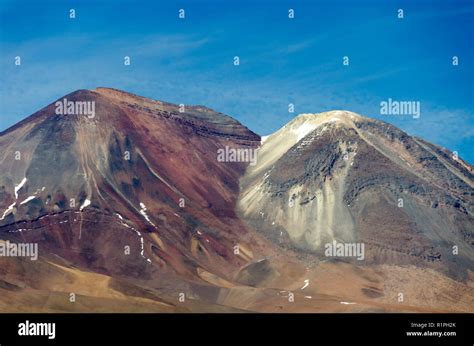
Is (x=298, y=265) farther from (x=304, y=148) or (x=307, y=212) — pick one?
(x=304, y=148)

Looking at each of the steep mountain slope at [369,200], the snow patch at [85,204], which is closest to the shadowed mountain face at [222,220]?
the snow patch at [85,204]

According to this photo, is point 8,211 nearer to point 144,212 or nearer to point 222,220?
point 144,212

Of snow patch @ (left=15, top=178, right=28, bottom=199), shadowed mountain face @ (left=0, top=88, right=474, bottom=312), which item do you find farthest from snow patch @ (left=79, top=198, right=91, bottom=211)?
snow patch @ (left=15, top=178, right=28, bottom=199)

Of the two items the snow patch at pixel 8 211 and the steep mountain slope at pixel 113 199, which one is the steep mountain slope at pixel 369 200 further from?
the snow patch at pixel 8 211

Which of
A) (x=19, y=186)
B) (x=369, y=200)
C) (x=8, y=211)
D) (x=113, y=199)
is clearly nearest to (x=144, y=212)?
(x=113, y=199)

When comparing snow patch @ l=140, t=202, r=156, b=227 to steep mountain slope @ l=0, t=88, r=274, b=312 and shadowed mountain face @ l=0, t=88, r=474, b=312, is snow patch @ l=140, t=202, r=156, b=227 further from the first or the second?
shadowed mountain face @ l=0, t=88, r=474, b=312
